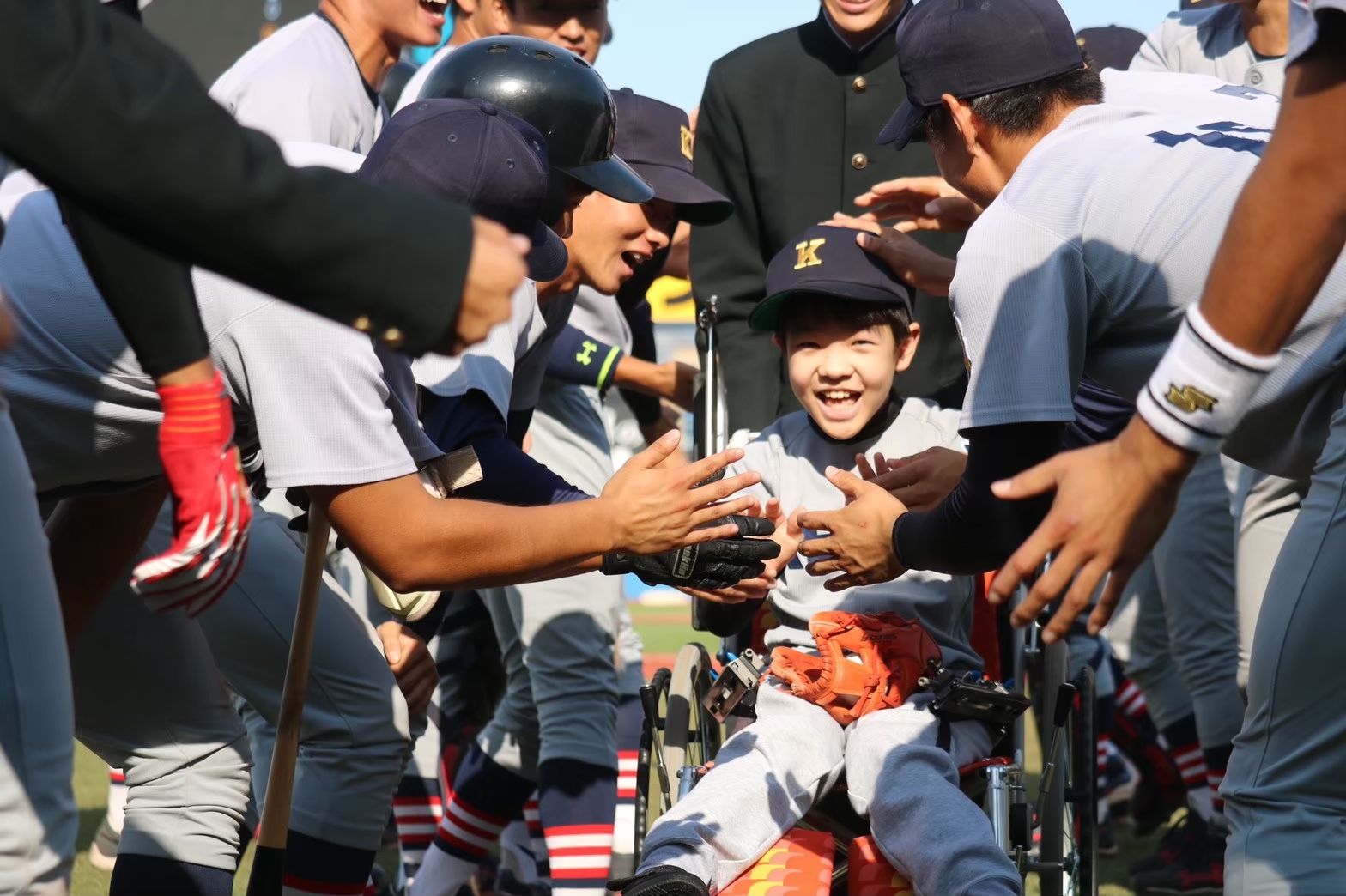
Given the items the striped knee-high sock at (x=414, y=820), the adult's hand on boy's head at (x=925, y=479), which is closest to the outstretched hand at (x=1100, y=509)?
the adult's hand on boy's head at (x=925, y=479)

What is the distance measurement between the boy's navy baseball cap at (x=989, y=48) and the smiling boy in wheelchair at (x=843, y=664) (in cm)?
94

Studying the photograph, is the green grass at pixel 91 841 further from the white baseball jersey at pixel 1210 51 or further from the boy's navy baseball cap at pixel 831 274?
the white baseball jersey at pixel 1210 51

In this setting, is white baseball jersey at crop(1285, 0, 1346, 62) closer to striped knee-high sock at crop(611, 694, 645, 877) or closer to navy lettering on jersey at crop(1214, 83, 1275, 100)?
navy lettering on jersey at crop(1214, 83, 1275, 100)

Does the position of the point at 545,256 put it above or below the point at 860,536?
above

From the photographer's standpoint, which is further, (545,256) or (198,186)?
(545,256)

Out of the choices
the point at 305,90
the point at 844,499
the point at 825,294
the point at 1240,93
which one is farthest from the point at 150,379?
the point at 1240,93

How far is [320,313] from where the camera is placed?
1.86m

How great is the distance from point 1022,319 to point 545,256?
1031mm

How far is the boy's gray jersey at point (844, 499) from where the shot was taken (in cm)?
381

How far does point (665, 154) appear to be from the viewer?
4355mm

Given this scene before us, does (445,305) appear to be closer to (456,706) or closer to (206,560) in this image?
(206,560)

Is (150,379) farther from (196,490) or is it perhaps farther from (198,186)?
(198,186)

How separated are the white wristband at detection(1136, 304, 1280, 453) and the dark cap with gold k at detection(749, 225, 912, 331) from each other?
6.28ft

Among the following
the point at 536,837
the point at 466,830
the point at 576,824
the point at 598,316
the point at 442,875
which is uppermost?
the point at 598,316
